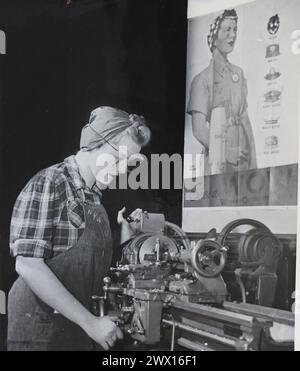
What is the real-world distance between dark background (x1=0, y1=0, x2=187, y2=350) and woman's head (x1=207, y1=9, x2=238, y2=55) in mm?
86

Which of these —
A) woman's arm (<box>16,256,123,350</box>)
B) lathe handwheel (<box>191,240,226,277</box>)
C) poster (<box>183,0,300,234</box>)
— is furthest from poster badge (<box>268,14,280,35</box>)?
woman's arm (<box>16,256,123,350</box>)

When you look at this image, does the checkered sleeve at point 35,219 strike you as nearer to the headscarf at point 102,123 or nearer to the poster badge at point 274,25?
the headscarf at point 102,123

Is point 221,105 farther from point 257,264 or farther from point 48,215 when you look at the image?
point 48,215

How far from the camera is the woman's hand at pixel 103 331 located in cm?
165

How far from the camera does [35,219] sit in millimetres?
1646

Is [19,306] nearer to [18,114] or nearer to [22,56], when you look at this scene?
[18,114]

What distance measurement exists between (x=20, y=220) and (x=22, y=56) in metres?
0.47

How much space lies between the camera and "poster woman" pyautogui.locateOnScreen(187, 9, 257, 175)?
65.7 inches

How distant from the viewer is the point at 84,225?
167 centimetres

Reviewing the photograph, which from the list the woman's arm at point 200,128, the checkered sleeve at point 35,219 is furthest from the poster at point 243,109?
the checkered sleeve at point 35,219

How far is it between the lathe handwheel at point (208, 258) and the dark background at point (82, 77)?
120 millimetres

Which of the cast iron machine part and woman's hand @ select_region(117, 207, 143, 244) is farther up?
woman's hand @ select_region(117, 207, 143, 244)

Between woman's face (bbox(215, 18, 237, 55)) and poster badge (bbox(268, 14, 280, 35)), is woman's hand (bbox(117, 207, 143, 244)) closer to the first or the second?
woman's face (bbox(215, 18, 237, 55))
